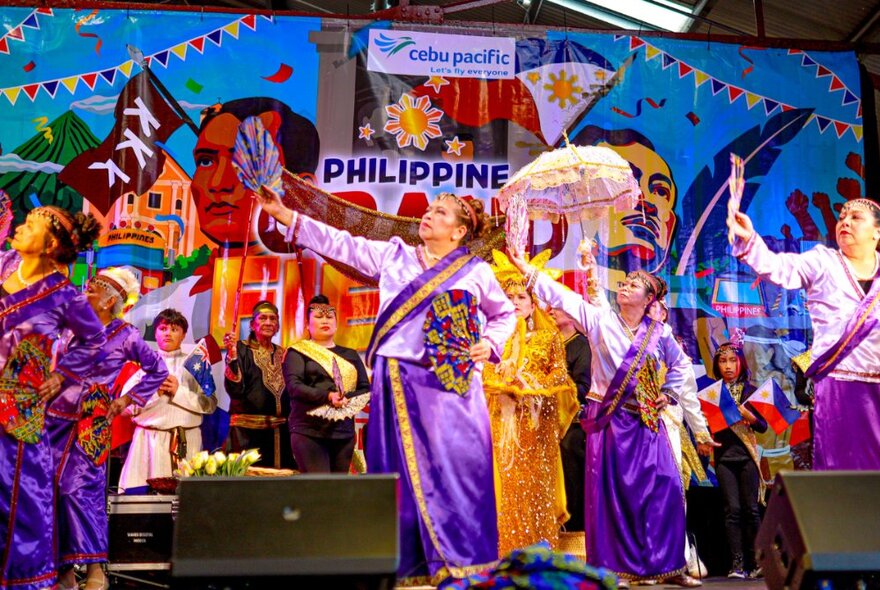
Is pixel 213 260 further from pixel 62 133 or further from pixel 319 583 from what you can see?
pixel 319 583

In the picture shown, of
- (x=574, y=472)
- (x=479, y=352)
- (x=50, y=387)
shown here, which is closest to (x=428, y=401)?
(x=479, y=352)

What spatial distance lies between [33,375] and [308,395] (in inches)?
93.0

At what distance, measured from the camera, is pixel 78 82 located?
7742 mm

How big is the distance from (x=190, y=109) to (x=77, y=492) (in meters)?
3.53

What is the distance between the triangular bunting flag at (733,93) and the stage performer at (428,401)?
164 inches

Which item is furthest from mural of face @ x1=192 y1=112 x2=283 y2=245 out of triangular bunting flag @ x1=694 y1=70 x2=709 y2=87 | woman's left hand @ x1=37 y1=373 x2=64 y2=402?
triangular bunting flag @ x1=694 y1=70 x2=709 y2=87

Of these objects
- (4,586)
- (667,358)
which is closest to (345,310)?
(667,358)

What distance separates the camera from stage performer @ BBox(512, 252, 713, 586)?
5629mm

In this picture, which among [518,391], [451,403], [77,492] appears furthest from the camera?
[518,391]

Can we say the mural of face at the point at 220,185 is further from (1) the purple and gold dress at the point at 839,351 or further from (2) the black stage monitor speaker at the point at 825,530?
(2) the black stage monitor speaker at the point at 825,530

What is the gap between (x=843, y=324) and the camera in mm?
4789

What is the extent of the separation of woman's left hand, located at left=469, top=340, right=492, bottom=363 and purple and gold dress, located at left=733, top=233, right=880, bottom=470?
133 centimetres

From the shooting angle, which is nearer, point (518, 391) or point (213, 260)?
point (518, 391)

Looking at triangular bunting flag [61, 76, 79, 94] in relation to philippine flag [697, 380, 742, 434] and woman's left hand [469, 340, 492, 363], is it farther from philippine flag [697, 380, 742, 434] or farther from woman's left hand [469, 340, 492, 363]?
philippine flag [697, 380, 742, 434]
